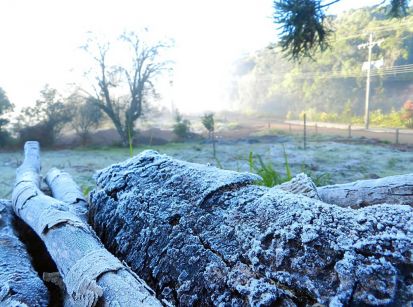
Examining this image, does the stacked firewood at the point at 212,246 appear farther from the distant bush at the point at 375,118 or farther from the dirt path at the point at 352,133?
the distant bush at the point at 375,118

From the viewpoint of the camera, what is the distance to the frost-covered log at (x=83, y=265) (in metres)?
0.71

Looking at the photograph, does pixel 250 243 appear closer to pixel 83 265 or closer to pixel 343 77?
pixel 83 265

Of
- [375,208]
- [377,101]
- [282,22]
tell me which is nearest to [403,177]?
[375,208]

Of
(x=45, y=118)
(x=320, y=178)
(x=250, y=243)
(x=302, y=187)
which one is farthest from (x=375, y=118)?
(x=250, y=243)

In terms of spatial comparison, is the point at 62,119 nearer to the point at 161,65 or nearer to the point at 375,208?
the point at 161,65

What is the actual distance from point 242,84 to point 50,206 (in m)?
48.5

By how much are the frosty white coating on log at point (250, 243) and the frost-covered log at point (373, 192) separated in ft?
1.78

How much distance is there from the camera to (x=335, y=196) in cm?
144

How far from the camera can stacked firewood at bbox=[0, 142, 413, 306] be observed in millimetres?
667

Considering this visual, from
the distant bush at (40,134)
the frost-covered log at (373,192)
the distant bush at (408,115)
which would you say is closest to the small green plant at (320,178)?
the frost-covered log at (373,192)

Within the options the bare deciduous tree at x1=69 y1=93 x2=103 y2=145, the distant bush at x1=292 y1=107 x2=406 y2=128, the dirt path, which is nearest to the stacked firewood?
the dirt path

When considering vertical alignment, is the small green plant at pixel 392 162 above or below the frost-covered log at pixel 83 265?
below

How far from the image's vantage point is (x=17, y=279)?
922mm

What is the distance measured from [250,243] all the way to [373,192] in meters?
0.80
